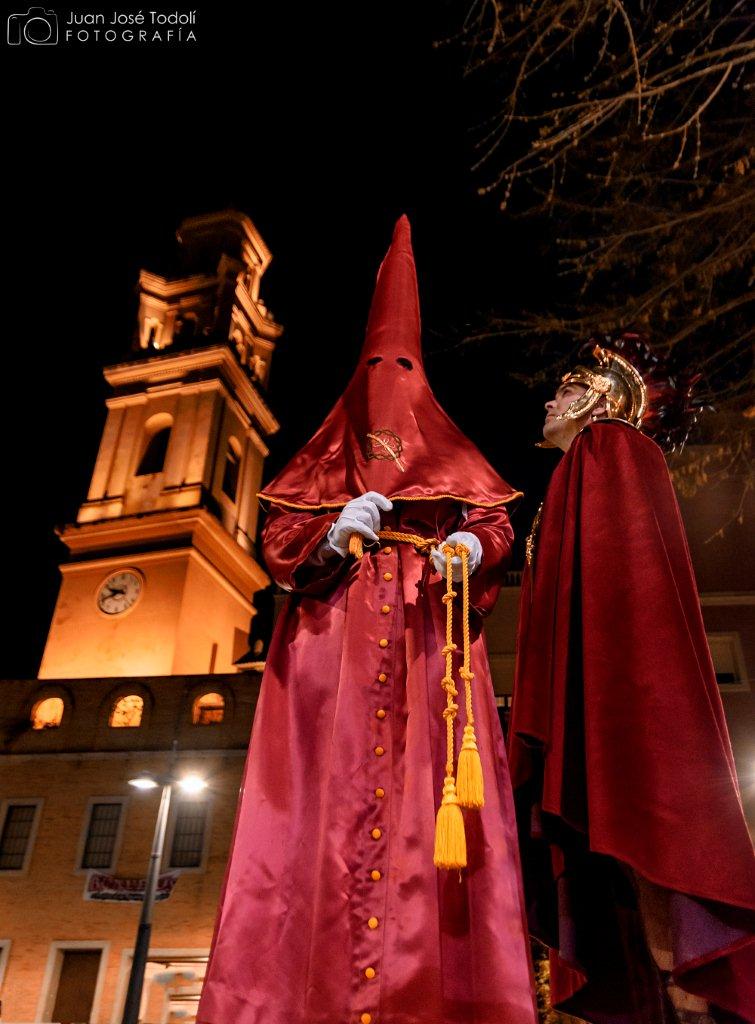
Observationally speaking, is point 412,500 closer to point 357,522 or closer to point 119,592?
point 357,522

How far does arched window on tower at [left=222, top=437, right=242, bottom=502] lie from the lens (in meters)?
31.6

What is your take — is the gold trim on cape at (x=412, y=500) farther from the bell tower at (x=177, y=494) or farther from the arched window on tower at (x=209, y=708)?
the bell tower at (x=177, y=494)

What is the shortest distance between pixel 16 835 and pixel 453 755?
21.4m

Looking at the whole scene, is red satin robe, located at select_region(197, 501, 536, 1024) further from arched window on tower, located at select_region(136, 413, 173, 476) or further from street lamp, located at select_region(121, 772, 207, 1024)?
arched window on tower, located at select_region(136, 413, 173, 476)

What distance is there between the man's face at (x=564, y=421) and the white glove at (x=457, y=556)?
0.71 metres

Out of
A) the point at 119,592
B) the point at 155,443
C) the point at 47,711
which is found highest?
the point at 155,443

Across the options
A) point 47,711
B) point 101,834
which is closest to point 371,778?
point 101,834

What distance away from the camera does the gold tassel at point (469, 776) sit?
3041 millimetres

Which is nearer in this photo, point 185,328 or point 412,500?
point 412,500

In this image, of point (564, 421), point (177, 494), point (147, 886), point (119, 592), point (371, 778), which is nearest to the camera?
point (371, 778)

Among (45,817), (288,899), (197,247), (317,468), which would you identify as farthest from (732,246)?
(197,247)

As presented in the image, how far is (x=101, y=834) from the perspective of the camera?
20.9 metres

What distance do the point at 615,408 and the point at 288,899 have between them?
8.13ft

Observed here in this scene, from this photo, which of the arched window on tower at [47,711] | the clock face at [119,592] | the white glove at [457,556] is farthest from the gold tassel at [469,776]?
the clock face at [119,592]
